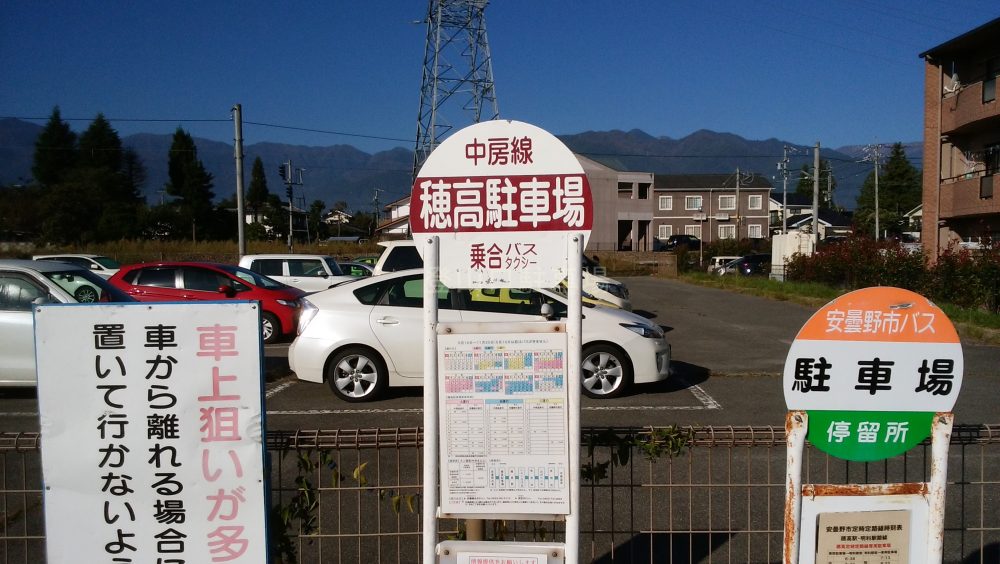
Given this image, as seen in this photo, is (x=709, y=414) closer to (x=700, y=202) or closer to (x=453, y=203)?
(x=453, y=203)

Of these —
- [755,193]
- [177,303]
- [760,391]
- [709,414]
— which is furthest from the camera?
[755,193]

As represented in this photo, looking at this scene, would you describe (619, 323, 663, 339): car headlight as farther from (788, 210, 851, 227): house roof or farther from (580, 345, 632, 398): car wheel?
(788, 210, 851, 227): house roof

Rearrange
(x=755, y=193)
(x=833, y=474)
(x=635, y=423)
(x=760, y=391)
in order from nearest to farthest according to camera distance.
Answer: (x=833, y=474) < (x=635, y=423) < (x=760, y=391) < (x=755, y=193)

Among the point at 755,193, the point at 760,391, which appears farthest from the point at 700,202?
the point at 760,391

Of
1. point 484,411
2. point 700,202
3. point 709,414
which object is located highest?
point 700,202

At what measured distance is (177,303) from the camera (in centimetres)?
277

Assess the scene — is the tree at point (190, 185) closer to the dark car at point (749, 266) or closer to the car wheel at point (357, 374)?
the dark car at point (749, 266)

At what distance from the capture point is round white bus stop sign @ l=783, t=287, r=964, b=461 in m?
2.67

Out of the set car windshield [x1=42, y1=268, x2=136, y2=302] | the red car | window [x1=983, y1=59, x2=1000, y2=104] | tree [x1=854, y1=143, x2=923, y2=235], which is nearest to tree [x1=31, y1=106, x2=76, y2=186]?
the red car

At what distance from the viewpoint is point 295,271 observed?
17781 millimetres

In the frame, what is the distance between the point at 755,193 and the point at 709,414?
2769 inches

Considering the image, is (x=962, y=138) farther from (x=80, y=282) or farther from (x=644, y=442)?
A: (x=644, y=442)

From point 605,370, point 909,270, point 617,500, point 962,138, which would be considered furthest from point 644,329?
point 962,138

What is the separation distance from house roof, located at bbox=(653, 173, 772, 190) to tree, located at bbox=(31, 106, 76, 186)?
53.9 m
